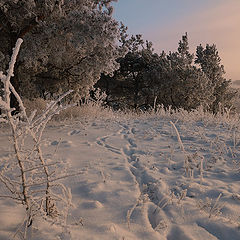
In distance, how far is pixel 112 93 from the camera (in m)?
26.0

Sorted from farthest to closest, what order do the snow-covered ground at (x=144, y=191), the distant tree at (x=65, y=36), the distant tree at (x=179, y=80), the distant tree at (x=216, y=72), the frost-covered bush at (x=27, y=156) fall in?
the distant tree at (x=216, y=72)
the distant tree at (x=179, y=80)
the distant tree at (x=65, y=36)
the snow-covered ground at (x=144, y=191)
the frost-covered bush at (x=27, y=156)

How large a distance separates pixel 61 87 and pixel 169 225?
452 inches

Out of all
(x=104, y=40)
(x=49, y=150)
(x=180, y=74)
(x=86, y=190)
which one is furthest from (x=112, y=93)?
(x=86, y=190)

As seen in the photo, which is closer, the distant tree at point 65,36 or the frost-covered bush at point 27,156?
the frost-covered bush at point 27,156

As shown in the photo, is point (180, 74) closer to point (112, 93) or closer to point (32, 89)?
point (112, 93)

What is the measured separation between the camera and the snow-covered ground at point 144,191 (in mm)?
1954

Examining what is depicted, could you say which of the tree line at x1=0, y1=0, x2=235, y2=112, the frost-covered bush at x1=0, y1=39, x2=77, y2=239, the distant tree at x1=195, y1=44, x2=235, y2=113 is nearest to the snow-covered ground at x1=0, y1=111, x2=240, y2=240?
the frost-covered bush at x1=0, y1=39, x2=77, y2=239

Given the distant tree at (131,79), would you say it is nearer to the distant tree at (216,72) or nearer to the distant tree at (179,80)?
the distant tree at (179,80)

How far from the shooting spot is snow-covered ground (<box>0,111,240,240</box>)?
195 cm

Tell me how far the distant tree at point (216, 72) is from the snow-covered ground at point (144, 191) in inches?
744

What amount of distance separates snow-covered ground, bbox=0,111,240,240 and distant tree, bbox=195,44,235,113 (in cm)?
1891

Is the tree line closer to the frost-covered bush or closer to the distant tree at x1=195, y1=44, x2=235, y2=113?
the distant tree at x1=195, y1=44, x2=235, y2=113

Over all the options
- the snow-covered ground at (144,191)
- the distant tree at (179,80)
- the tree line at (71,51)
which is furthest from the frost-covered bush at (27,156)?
the distant tree at (179,80)

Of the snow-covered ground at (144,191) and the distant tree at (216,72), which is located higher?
the distant tree at (216,72)
